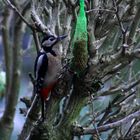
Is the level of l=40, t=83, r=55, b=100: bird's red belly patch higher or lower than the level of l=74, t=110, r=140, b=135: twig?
higher

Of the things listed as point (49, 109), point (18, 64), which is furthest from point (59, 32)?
point (18, 64)

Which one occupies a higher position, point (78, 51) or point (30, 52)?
point (30, 52)

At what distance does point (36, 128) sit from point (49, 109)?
10 centimetres

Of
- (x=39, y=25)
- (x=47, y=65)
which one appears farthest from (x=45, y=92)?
(x=39, y=25)

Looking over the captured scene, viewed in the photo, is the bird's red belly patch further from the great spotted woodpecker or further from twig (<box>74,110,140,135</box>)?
twig (<box>74,110,140,135</box>)

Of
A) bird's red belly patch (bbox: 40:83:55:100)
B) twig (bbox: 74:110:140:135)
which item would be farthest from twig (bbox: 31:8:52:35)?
twig (bbox: 74:110:140:135)

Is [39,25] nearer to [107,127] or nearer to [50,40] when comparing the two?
[50,40]

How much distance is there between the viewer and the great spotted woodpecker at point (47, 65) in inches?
66.0

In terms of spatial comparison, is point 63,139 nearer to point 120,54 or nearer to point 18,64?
point 120,54

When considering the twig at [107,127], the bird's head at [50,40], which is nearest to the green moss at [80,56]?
the twig at [107,127]

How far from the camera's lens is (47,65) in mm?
1776

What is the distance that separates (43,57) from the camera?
180cm

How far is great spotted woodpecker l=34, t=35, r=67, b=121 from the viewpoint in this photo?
168cm

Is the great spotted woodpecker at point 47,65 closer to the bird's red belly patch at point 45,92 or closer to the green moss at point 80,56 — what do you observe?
the bird's red belly patch at point 45,92
